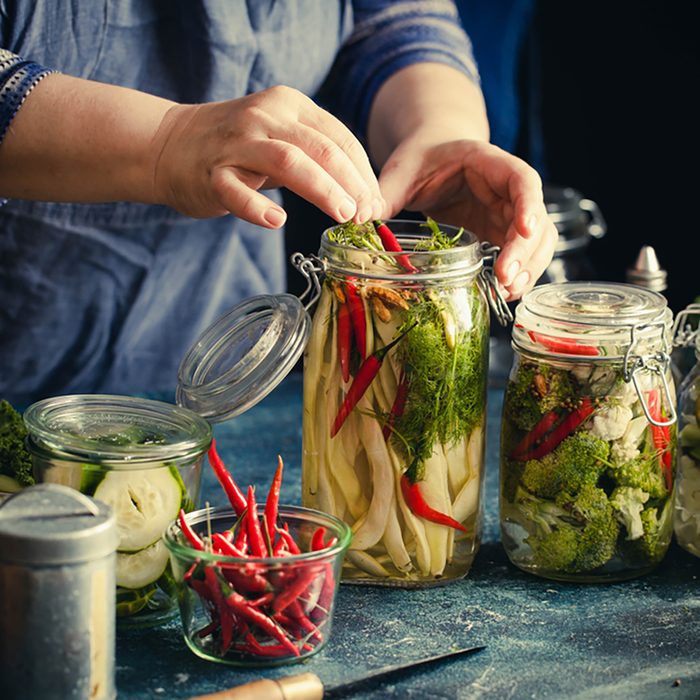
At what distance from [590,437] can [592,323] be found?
0.36 feet

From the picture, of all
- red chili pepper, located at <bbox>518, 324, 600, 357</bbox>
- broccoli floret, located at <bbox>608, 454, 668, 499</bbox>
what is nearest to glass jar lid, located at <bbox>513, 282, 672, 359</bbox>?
red chili pepper, located at <bbox>518, 324, 600, 357</bbox>

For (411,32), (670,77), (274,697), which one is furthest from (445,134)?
(670,77)

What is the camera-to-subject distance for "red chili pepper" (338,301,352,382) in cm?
108

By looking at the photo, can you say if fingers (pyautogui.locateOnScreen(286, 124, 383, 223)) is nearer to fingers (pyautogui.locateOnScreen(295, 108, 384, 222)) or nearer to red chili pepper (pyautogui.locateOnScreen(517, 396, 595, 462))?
fingers (pyautogui.locateOnScreen(295, 108, 384, 222))

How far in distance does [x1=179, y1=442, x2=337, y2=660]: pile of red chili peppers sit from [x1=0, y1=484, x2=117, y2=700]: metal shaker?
0.34 feet

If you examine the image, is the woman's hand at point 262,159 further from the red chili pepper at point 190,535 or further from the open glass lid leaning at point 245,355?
the red chili pepper at point 190,535

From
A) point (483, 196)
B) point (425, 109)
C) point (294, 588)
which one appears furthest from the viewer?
point (425, 109)

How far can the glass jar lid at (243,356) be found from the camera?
1.10 metres

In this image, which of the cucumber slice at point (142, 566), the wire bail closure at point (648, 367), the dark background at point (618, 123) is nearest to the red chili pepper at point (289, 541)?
the cucumber slice at point (142, 566)

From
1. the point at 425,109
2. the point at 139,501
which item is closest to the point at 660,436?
the point at 139,501

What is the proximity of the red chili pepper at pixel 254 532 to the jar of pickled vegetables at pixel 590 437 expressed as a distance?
0.27m

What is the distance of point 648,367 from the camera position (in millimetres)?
1106

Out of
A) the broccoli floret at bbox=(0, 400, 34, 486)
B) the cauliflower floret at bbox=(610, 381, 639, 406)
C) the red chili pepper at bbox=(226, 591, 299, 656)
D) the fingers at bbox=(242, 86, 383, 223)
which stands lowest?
the red chili pepper at bbox=(226, 591, 299, 656)

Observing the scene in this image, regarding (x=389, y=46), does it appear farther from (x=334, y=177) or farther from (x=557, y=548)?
(x=557, y=548)
